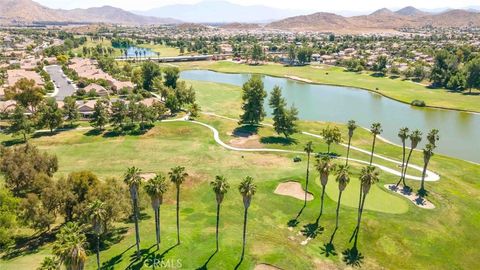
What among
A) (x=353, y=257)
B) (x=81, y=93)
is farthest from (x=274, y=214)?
(x=81, y=93)

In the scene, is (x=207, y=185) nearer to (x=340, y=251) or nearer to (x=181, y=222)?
(x=181, y=222)

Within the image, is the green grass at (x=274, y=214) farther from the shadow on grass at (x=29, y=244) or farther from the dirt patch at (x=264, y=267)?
the shadow on grass at (x=29, y=244)

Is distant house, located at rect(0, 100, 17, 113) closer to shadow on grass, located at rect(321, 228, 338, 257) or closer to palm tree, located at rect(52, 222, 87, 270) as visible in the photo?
palm tree, located at rect(52, 222, 87, 270)

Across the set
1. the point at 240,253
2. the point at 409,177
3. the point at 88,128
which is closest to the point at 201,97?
the point at 88,128

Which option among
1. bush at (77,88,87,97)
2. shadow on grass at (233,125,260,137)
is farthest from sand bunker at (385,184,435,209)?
bush at (77,88,87,97)

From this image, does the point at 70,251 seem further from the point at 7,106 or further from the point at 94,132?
the point at 7,106

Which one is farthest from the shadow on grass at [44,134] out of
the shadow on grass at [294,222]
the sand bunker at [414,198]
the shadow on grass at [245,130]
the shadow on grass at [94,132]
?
the sand bunker at [414,198]

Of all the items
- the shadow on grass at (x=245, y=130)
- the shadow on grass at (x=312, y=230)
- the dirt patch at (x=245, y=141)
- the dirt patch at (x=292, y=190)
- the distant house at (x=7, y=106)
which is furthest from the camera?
the distant house at (x=7, y=106)
